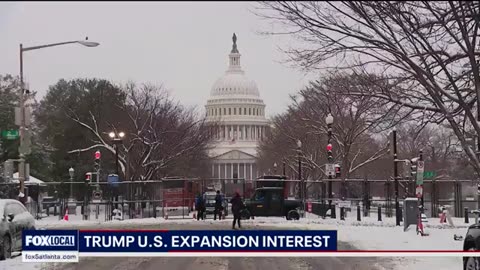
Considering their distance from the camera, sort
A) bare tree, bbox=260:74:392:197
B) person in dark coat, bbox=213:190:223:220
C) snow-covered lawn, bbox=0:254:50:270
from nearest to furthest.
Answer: snow-covered lawn, bbox=0:254:50:270 → person in dark coat, bbox=213:190:223:220 → bare tree, bbox=260:74:392:197

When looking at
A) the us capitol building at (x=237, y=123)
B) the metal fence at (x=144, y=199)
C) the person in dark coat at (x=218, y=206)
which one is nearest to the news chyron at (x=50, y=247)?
the metal fence at (x=144, y=199)

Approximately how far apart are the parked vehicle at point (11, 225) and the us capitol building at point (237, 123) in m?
82.0

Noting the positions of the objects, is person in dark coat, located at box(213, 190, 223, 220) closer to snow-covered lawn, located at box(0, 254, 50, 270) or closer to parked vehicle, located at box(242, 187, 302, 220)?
parked vehicle, located at box(242, 187, 302, 220)

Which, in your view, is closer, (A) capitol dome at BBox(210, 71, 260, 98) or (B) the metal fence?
(B) the metal fence

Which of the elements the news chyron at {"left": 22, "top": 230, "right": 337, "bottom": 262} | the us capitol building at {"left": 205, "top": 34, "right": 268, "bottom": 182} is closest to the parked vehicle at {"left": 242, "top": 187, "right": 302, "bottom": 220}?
the news chyron at {"left": 22, "top": 230, "right": 337, "bottom": 262}

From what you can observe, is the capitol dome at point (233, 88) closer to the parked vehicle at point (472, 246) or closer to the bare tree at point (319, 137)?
the bare tree at point (319, 137)

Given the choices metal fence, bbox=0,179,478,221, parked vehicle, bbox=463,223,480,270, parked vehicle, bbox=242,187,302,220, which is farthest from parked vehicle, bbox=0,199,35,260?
parked vehicle, bbox=242,187,302,220

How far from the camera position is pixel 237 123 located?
105 metres

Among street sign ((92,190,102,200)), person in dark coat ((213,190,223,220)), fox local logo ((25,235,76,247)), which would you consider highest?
fox local logo ((25,235,76,247))

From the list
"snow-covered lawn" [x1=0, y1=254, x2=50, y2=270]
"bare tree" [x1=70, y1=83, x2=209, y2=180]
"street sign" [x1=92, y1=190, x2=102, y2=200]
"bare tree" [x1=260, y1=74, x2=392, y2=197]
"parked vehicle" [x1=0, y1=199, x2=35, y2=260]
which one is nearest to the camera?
"snow-covered lawn" [x1=0, y1=254, x2=50, y2=270]

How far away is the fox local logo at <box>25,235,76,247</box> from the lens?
8469 millimetres

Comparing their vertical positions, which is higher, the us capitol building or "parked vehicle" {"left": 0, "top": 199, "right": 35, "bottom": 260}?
the us capitol building

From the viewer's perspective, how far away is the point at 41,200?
113ft

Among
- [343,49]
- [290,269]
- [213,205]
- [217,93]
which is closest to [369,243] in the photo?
[290,269]
